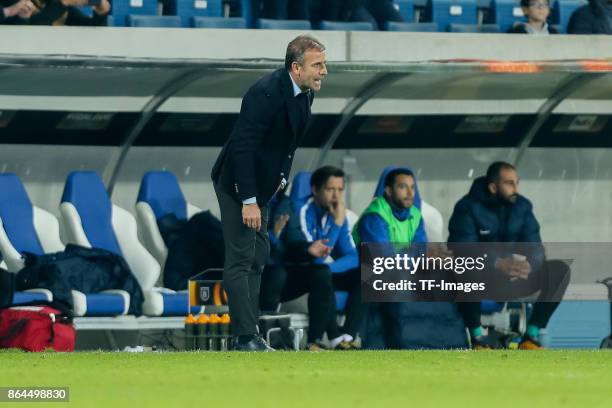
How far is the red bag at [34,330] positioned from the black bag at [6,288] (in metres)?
0.05

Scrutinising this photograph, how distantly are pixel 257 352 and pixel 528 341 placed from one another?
12.7ft

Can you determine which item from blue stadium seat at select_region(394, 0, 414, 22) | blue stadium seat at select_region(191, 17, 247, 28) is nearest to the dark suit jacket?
blue stadium seat at select_region(191, 17, 247, 28)

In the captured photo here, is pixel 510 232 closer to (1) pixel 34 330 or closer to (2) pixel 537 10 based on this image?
(2) pixel 537 10

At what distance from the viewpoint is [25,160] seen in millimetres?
12883

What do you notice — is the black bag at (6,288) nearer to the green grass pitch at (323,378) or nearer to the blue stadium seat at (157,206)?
the green grass pitch at (323,378)

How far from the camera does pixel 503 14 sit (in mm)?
15906

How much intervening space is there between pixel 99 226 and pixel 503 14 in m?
4.99

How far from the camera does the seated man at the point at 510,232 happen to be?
40.7ft

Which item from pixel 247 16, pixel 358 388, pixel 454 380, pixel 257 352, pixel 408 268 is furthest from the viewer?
pixel 247 16

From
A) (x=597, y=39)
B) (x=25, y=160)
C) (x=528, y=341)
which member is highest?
(x=597, y=39)

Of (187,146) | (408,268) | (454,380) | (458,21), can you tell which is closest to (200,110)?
(187,146)

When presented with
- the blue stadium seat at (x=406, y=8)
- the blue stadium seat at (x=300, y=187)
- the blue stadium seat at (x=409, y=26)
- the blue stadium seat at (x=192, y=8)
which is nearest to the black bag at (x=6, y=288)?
the blue stadium seat at (x=300, y=187)

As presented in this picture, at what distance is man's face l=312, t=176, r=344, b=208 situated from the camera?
12.0 metres

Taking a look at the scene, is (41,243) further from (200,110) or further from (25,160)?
(200,110)
